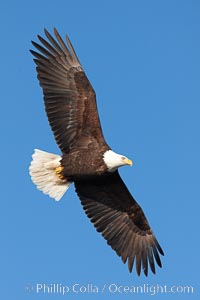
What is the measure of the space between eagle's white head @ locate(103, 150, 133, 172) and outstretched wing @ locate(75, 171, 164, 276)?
61cm

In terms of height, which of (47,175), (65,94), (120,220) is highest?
(65,94)

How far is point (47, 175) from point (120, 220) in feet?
4.33

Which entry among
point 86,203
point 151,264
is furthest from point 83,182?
point 151,264

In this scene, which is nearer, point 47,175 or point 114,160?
point 114,160

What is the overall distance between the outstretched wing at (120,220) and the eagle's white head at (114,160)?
0.61 metres

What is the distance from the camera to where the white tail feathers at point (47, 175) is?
1354 centimetres

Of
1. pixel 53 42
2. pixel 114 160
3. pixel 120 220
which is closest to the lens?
pixel 114 160

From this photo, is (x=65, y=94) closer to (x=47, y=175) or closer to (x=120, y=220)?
(x=47, y=175)

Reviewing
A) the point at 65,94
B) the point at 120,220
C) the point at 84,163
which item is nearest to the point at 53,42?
the point at 65,94

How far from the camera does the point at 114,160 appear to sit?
13.1 meters

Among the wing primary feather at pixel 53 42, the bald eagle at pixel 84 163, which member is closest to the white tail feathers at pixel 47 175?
the bald eagle at pixel 84 163

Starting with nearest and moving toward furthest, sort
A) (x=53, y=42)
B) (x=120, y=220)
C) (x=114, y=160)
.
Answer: (x=114, y=160) < (x=53, y=42) < (x=120, y=220)

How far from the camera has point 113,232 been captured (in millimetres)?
13977

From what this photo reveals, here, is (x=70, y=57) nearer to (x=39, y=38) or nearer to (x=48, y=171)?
(x=39, y=38)
